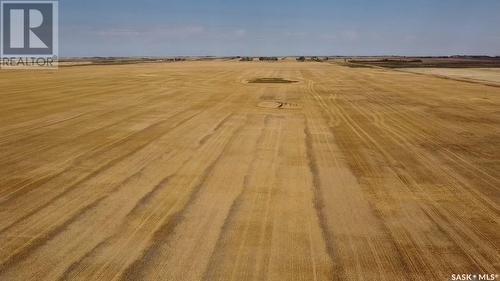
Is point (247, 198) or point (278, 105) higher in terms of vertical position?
point (278, 105)

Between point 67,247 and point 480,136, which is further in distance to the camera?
point 480,136

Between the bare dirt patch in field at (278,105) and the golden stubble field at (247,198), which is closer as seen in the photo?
the golden stubble field at (247,198)

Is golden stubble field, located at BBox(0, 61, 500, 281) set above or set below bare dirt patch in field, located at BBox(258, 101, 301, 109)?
below

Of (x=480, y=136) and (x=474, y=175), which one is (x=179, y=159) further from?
(x=480, y=136)

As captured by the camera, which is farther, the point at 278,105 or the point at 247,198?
the point at 278,105

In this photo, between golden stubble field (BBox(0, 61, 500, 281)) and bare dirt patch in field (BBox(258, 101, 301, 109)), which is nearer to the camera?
golden stubble field (BBox(0, 61, 500, 281))

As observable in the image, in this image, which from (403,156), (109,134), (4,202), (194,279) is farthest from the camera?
(109,134)

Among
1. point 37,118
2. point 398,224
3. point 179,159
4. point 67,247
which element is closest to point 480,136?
point 398,224

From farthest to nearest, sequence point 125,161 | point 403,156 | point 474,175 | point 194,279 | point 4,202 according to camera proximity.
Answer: point 403,156 → point 125,161 → point 474,175 → point 4,202 → point 194,279
